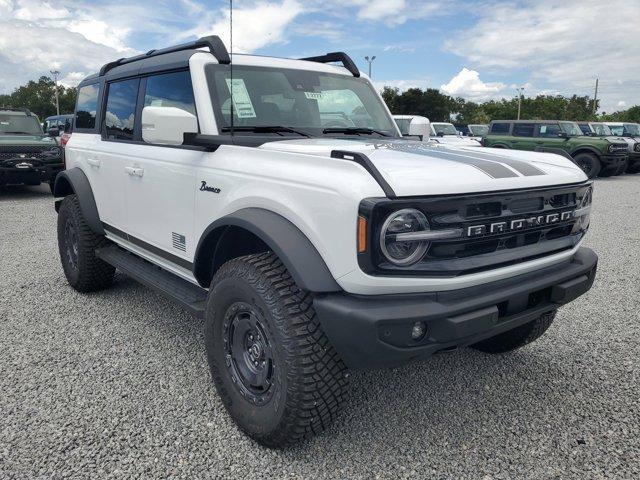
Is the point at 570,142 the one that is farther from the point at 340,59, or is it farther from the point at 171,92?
the point at 171,92

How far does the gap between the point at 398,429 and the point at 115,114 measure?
319cm

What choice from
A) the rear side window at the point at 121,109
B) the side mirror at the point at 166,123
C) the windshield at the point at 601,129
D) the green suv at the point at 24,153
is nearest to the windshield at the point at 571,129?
Result: the windshield at the point at 601,129

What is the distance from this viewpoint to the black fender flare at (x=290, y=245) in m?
2.10

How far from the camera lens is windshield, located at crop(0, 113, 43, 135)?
1134cm

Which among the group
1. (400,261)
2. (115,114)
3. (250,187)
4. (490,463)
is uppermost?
(115,114)

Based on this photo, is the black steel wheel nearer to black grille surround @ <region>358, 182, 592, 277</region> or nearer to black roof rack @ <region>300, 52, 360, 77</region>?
black grille surround @ <region>358, 182, 592, 277</region>

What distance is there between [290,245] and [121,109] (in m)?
2.56

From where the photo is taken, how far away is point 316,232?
7.08 feet

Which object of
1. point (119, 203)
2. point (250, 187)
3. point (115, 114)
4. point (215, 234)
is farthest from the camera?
point (115, 114)

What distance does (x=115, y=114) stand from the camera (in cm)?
415

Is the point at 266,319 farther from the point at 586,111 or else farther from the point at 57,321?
the point at 586,111

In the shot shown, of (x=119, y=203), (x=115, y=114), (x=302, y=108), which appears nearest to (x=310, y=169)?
(x=302, y=108)

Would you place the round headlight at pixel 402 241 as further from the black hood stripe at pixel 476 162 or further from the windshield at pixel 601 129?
the windshield at pixel 601 129

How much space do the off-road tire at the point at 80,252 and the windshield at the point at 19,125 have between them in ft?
26.4
